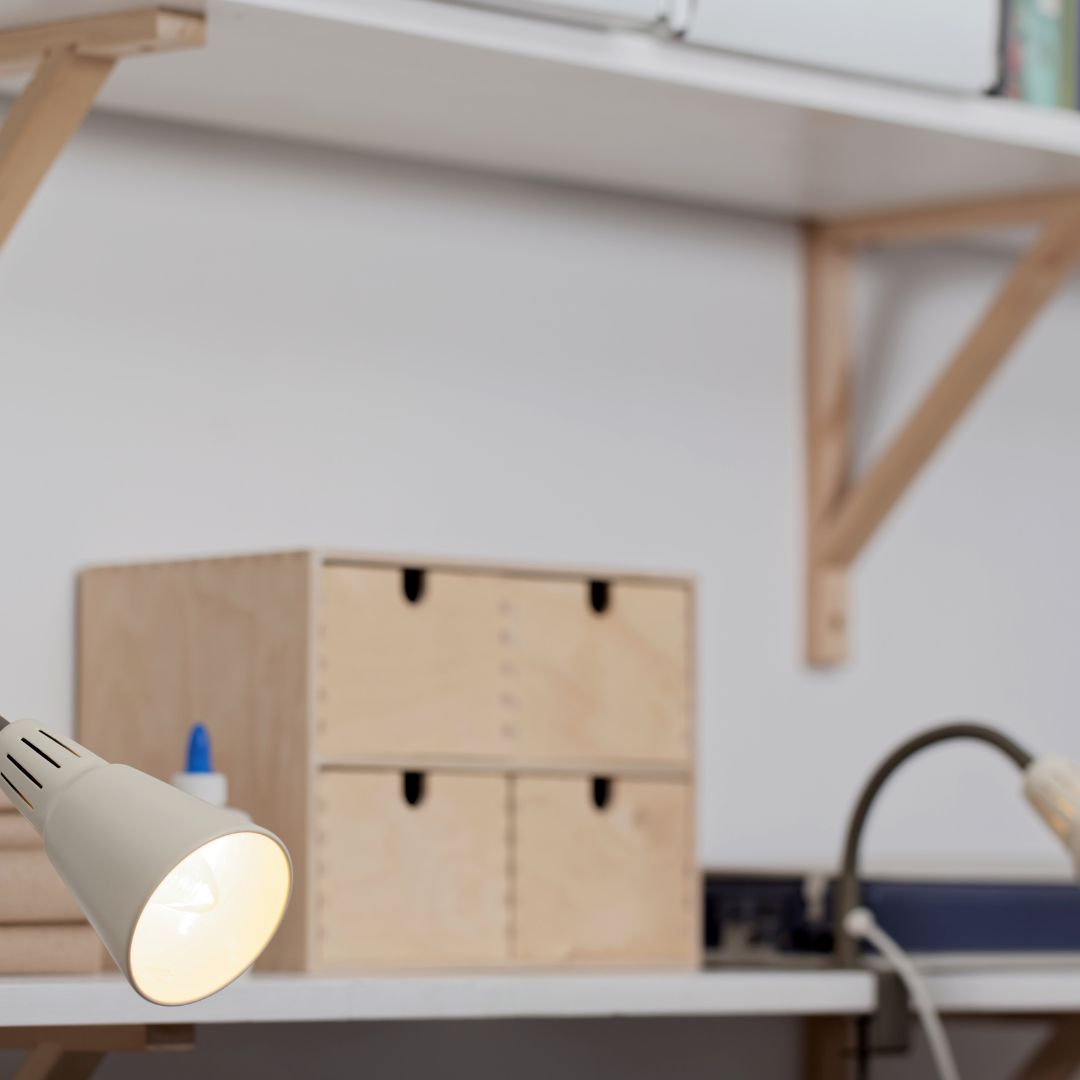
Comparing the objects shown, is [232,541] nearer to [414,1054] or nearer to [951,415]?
[414,1054]

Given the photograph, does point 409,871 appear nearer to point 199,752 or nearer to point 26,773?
point 199,752

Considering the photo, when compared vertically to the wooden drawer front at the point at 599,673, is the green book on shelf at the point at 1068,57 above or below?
above

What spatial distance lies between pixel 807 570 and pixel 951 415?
258mm

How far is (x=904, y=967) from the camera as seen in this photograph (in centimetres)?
172

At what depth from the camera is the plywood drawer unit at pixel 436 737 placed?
1.58m

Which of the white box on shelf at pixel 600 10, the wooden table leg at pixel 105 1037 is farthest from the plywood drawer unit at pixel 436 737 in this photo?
the white box on shelf at pixel 600 10

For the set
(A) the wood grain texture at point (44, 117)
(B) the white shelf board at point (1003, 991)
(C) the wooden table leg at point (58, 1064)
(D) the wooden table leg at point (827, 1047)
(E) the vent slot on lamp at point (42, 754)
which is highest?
(A) the wood grain texture at point (44, 117)

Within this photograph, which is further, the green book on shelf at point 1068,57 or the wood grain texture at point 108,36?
the green book on shelf at point 1068,57

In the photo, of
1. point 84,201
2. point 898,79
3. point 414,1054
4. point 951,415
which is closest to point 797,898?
point 414,1054

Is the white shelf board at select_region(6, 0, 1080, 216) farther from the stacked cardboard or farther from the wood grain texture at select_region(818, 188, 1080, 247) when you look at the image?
the stacked cardboard

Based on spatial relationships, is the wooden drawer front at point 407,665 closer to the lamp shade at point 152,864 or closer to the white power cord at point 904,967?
the white power cord at point 904,967

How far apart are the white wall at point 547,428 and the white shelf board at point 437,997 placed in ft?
1.50

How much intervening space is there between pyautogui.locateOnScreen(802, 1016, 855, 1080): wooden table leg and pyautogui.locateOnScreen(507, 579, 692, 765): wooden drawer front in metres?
0.57

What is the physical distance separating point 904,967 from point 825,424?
75 centimetres
